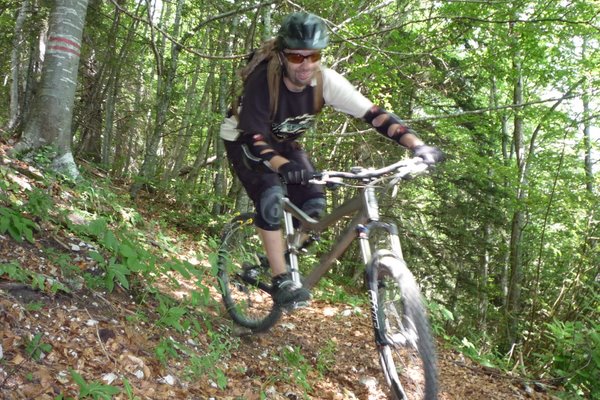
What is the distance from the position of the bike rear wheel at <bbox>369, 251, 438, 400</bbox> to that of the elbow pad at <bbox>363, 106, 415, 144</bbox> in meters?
1.02

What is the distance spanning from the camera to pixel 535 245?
1377 centimetres

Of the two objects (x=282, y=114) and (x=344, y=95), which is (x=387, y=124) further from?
(x=282, y=114)

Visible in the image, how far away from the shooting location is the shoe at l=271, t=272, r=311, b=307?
3305 millimetres

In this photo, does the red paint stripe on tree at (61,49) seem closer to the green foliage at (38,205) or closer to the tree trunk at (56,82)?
the tree trunk at (56,82)

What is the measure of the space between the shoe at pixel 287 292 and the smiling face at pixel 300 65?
1.48m

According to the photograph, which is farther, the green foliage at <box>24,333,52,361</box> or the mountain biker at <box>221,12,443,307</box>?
the mountain biker at <box>221,12,443,307</box>

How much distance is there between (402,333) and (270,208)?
1.40 m

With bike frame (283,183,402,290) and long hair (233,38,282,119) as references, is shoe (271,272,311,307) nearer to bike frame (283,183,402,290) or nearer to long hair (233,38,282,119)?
bike frame (283,183,402,290)

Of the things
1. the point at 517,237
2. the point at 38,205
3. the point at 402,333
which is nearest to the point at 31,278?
the point at 38,205

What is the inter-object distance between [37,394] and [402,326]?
1.89 m

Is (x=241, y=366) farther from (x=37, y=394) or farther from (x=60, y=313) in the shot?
(x=37, y=394)

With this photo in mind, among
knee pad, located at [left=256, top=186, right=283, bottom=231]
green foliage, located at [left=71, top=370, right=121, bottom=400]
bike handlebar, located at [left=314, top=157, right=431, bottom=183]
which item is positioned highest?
bike handlebar, located at [left=314, top=157, right=431, bottom=183]

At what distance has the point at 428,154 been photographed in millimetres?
2990

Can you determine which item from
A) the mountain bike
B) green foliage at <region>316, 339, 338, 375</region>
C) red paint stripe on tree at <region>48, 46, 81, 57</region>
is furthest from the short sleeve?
red paint stripe on tree at <region>48, 46, 81, 57</region>
